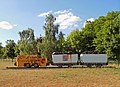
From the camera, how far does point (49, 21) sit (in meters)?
77.0

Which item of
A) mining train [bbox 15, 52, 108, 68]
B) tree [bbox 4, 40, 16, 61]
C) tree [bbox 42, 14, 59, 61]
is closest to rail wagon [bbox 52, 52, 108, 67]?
mining train [bbox 15, 52, 108, 68]

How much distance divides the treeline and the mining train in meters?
3.73

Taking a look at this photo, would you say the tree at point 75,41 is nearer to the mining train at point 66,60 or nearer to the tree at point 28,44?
the tree at point 28,44

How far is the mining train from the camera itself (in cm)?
5612

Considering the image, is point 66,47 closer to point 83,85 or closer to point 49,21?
point 49,21

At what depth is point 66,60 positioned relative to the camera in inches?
2253

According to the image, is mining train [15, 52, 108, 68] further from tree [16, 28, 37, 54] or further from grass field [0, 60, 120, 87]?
tree [16, 28, 37, 54]

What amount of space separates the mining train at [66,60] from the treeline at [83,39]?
3.73 metres

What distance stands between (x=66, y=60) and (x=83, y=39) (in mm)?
34603

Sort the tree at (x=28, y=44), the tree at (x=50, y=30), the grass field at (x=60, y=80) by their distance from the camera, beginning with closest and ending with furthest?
the grass field at (x=60, y=80) < the tree at (x=50, y=30) < the tree at (x=28, y=44)

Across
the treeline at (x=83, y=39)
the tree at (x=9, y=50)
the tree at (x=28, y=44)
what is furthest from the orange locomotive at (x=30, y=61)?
the tree at (x=9, y=50)

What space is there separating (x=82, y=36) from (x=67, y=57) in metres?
35.1

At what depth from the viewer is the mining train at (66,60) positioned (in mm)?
56125

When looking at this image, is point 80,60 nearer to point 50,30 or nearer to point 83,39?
point 50,30
